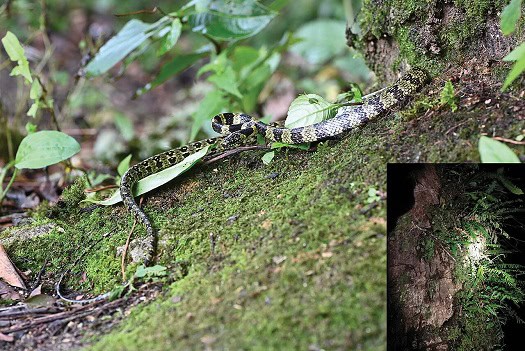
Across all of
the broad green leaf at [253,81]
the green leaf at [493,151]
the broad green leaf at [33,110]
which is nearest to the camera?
the green leaf at [493,151]

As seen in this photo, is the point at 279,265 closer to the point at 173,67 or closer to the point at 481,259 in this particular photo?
the point at 481,259

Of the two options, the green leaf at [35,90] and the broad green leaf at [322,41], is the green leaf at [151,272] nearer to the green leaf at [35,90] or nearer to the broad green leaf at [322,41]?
the green leaf at [35,90]

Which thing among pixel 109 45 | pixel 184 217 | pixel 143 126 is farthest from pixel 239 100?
pixel 143 126

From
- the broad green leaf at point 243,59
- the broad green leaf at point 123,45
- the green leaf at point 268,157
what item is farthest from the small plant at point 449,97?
the broad green leaf at point 243,59

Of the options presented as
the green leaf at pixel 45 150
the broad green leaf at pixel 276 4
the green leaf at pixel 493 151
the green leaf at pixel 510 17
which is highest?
the broad green leaf at pixel 276 4

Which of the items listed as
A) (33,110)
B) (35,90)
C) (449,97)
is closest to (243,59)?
(35,90)

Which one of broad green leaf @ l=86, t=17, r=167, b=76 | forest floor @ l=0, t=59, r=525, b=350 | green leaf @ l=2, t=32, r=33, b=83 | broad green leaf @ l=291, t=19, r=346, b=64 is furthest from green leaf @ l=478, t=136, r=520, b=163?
broad green leaf @ l=291, t=19, r=346, b=64
